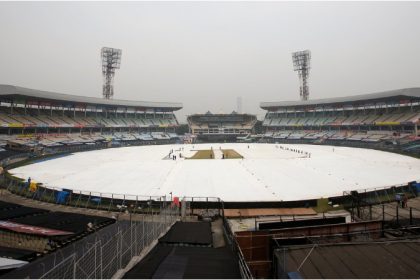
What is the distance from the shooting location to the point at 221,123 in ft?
410

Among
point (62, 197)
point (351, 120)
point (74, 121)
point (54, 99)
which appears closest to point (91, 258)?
point (62, 197)

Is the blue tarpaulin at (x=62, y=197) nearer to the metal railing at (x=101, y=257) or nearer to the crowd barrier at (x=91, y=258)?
the crowd barrier at (x=91, y=258)

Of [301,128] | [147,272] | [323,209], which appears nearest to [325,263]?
[147,272]

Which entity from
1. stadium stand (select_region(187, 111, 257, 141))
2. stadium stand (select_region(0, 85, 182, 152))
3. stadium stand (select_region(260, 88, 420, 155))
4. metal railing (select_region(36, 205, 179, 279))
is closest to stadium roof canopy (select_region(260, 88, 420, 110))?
stadium stand (select_region(260, 88, 420, 155))

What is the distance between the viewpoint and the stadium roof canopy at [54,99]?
208 ft

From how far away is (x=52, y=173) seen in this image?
37469 millimetres

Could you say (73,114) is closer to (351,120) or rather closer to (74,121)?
(74,121)

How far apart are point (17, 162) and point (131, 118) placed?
65999 millimetres

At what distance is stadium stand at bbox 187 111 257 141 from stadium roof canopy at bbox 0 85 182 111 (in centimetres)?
1582

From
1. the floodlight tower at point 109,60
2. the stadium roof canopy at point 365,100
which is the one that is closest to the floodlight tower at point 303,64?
the stadium roof canopy at point 365,100

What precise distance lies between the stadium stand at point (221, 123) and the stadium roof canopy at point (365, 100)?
10.9 metres

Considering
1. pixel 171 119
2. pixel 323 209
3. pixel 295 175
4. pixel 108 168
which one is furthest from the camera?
pixel 171 119

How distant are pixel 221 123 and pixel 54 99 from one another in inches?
2697

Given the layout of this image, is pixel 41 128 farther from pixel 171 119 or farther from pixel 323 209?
pixel 323 209
